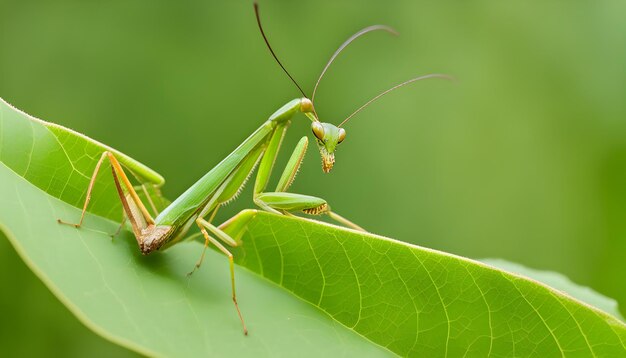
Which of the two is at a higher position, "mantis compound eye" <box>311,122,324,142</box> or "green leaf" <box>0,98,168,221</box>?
"green leaf" <box>0,98,168,221</box>

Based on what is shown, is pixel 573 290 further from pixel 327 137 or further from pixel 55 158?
pixel 55 158

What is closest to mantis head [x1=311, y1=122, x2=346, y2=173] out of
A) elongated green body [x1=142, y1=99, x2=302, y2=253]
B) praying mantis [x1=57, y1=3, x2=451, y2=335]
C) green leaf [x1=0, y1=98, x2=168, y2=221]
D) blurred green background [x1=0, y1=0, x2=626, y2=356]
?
praying mantis [x1=57, y1=3, x2=451, y2=335]

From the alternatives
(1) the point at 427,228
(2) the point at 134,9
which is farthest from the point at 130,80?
(1) the point at 427,228

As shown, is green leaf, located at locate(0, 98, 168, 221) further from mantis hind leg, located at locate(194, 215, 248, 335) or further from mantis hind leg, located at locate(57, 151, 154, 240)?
mantis hind leg, located at locate(194, 215, 248, 335)

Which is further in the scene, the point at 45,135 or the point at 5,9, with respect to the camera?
the point at 5,9

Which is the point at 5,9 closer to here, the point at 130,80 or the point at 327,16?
the point at 130,80

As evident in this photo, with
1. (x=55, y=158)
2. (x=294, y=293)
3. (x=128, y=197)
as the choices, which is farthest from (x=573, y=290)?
(x=55, y=158)
